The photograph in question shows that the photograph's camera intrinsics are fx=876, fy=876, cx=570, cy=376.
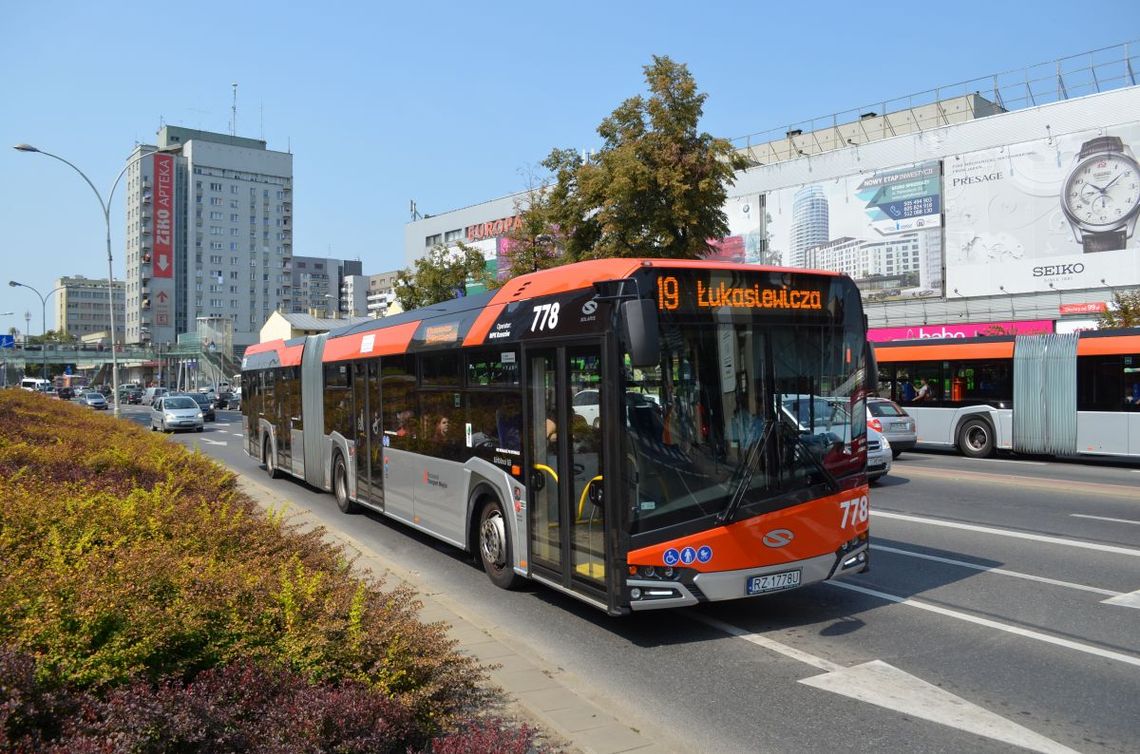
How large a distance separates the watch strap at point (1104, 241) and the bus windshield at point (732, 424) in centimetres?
3299

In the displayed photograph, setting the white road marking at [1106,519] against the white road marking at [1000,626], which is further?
the white road marking at [1106,519]

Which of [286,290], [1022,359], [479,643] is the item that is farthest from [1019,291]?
[286,290]

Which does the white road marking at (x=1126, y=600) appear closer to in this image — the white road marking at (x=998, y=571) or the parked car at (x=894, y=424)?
the white road marking at (x=998, y=571)

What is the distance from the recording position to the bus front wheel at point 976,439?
886 inches

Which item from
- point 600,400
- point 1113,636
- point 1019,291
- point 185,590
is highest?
point 1019,291

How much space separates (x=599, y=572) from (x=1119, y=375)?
17.6 meters

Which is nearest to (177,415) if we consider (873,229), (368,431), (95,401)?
(368,431)

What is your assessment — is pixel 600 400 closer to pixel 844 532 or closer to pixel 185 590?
pixel 844 532

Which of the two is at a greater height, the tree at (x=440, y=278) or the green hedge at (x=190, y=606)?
the tree at (x=440, y=278)

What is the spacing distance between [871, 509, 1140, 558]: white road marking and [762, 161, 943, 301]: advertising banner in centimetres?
2657

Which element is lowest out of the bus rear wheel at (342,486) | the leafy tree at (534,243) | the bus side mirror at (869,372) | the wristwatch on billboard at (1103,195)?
the bus rear wheel at (342,486)

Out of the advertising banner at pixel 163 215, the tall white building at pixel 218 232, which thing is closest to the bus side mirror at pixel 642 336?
the advertising banner at pixel 163 215

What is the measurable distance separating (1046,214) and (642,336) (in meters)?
36.1

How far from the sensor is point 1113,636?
22.5 feet
